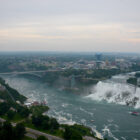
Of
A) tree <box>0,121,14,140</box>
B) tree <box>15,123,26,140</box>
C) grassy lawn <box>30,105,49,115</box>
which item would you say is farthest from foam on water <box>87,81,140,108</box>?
tree <box>0,121,14,140</box>

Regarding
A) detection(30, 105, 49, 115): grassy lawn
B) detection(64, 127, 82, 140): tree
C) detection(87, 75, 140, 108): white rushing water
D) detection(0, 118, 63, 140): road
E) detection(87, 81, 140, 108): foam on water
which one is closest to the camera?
detection(64, 127, 82, 140): tree

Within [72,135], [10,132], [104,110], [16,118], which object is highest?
[10,132]

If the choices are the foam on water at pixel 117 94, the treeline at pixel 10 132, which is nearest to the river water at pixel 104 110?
the foam on water at pixel 117 94

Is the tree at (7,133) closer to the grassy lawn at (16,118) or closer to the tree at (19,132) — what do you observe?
the tree at (19,132)

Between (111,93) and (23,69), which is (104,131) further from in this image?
(23,69)

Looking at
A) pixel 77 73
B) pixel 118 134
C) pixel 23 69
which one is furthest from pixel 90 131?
pixel 23 69

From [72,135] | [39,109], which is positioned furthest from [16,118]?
[72,135]

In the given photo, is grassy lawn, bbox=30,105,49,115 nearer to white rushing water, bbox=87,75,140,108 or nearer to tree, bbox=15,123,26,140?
tree, bbox=15,123,26,140

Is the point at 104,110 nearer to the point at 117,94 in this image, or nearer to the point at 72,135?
the point at 117,94
